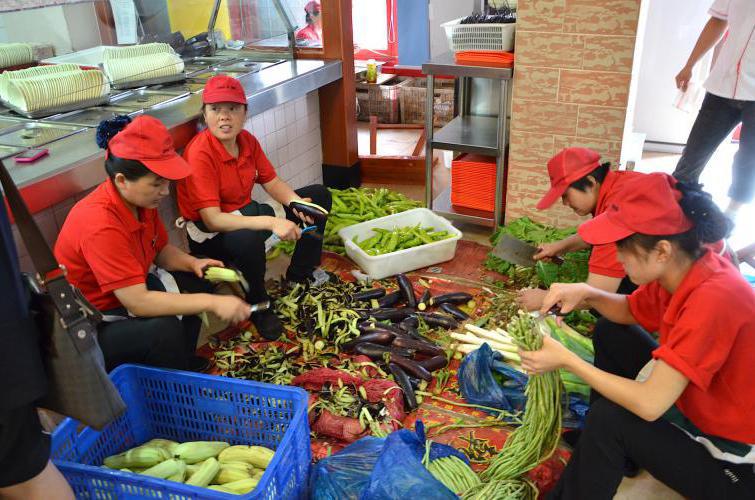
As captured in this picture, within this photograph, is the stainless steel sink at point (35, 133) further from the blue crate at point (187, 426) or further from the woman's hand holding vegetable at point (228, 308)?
the blue crate at point (187, 426)

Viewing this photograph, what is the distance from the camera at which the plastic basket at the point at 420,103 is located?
715 centimetres

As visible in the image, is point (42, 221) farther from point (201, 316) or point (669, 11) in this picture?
point (669, 11)

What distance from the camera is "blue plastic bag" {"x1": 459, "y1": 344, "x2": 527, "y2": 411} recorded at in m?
2.99

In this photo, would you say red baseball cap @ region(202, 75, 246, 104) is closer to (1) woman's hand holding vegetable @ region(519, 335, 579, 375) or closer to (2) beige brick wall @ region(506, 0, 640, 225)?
(2) beige brick wall @ region(506, 0, 640, 225)

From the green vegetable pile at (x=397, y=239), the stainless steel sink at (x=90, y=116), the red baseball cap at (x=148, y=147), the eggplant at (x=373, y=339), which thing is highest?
the red baseball cap at (x=148, y=147)

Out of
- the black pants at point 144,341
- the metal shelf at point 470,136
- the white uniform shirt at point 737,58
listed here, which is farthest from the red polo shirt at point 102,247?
the white uniform shirt at point 737,58

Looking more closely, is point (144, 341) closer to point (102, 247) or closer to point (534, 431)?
point (102, 247)

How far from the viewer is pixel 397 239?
14.3 ft

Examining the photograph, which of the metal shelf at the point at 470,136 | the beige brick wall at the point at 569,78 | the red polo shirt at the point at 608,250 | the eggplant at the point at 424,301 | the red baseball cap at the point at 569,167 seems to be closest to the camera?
the red polo shirt at the point at 608,250

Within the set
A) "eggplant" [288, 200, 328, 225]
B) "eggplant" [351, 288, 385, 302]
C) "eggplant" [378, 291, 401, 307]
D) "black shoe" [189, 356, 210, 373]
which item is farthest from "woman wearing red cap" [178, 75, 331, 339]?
"eggplant" [378, 291, 401, 307]

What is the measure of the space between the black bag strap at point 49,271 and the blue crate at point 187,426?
0.57 meters

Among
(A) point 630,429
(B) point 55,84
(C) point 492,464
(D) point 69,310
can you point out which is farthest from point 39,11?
(A) point 630,429

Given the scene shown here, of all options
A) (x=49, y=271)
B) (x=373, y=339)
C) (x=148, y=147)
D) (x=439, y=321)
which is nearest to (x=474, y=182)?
(x=439, y=321)

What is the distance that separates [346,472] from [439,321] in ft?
4.49
